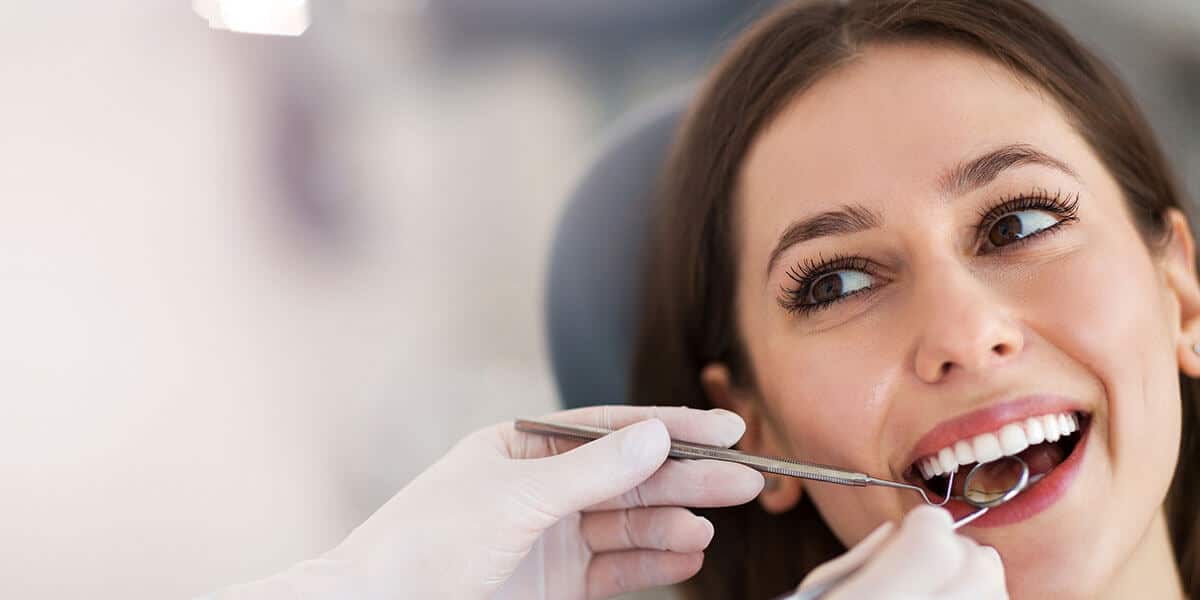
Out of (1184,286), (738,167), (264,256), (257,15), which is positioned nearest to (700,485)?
(738,167)

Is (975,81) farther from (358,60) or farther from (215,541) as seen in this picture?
(358,60)

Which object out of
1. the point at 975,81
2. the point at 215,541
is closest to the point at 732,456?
the point at 975,81

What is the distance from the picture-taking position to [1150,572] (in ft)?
3.66

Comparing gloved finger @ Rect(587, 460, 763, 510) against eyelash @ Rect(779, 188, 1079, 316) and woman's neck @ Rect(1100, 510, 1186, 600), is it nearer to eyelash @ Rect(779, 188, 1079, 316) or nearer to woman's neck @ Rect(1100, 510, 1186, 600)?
eyelash @ Rect(779, 188, 1079, 316)

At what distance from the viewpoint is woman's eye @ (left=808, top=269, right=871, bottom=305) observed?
1.13 m

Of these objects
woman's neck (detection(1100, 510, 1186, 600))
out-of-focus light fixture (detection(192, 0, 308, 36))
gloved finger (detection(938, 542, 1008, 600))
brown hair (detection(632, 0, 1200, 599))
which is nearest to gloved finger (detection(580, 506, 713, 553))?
brown hair (detection(632, 0, 1200, 599))

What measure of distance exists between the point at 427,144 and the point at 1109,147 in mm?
1498

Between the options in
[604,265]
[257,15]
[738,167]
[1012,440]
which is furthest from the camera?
[257,15]

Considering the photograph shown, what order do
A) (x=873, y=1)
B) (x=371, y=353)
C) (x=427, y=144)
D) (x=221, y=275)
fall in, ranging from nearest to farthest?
1. (x=873, y=1)
2. (x=221, y=275)
3. (x=371, y=353)
4. (x=427, y=144)

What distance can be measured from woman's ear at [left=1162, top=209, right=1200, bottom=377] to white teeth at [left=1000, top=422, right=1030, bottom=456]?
A: 1.19ft

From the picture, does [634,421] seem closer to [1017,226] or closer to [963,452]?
[963,452]

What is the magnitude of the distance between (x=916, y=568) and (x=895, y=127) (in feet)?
1.79

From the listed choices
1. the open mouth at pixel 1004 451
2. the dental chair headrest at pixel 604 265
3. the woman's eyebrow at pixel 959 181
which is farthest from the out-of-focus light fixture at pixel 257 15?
the open mouth at pixel 1004 451

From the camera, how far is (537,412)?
6.05 ft
